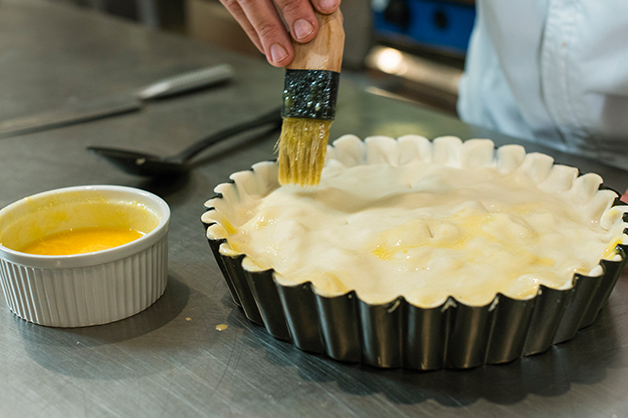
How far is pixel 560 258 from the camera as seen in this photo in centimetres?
96

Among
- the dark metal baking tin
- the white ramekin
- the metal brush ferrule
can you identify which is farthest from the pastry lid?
the metal brush ferrule

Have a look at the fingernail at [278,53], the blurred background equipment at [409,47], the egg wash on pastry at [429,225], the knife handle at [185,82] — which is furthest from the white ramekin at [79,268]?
the blurred background equipment at [409,47]

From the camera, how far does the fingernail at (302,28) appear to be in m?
1.07

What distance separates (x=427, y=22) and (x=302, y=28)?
2.38 metres

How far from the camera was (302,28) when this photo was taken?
1.08 meters

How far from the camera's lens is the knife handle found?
2223mm

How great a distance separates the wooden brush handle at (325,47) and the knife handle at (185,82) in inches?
49.4

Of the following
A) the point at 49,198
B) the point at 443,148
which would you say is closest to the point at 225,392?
the point at 49,198

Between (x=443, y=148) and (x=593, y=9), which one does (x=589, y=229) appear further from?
(x=593, y=9)

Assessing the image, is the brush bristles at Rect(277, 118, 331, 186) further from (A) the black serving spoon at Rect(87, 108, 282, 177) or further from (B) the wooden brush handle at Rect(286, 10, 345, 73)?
(A) the black serving spoon at Rect(87, 108, 282, 177)

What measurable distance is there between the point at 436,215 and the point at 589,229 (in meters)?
0.28

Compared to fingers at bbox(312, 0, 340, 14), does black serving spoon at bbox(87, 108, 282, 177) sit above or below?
below

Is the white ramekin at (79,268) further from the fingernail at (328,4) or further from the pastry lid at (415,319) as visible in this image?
the fingernail at (328,4)

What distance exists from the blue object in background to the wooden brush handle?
2075mm
